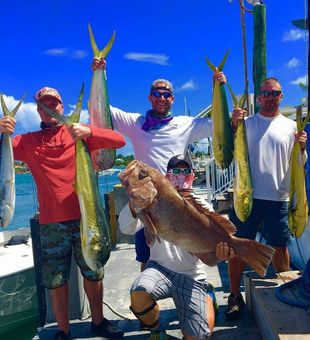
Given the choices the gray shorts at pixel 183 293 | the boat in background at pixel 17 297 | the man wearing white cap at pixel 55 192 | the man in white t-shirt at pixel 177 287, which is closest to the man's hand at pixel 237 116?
the man in white t-shirt at pixel 177 287

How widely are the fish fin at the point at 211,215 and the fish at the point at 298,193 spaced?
0.67 m

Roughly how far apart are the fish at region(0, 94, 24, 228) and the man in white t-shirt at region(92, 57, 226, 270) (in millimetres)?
1044

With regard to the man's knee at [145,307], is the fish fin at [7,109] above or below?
above

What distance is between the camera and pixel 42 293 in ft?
12.3

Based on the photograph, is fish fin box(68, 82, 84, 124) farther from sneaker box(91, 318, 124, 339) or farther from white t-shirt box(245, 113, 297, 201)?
sneaker box(91, 318, 124, 339)

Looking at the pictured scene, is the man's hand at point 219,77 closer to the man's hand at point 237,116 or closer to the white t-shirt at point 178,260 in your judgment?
the man's hand at point 237,116

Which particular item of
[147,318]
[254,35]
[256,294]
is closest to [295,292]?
[256,294]

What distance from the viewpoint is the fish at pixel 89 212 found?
253cm

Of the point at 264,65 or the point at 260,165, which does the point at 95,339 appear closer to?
the point at 260,165

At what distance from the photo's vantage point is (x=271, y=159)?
3.20 m

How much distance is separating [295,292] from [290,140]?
129 centimetres

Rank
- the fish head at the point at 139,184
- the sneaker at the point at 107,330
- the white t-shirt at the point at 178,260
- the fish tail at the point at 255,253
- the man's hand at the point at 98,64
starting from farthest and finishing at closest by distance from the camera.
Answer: the sneaker at the point at 107,330 → the man's hand at the point at 98,64 → the white t-shirt at the point at 178,260 → the fish tail at the point at 255,253 → the fish head at the point at 139,184

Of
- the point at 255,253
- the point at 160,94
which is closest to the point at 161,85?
the point at 160,94

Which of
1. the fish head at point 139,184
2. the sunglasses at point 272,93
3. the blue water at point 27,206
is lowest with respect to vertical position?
the blue water at point 27,206
